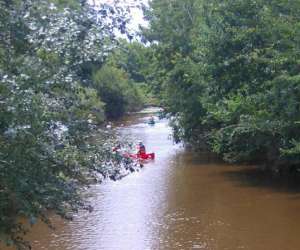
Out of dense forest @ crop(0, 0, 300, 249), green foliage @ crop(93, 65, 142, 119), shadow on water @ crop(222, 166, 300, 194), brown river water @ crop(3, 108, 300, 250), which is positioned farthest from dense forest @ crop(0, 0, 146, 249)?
green foliage @ crop(93, 65, 142, 119)

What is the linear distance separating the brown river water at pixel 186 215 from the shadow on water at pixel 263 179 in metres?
0.04

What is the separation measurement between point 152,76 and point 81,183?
91.5 feet

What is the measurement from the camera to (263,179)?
22.2 meters

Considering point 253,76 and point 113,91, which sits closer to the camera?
point 253,76

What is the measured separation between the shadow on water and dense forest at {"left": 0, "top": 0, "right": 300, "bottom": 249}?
0.54 metres

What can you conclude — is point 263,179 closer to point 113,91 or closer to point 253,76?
point 253,76

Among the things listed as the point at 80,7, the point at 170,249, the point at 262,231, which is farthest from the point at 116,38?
the point at 262,231

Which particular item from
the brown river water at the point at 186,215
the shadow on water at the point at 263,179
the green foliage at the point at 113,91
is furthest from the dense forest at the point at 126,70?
the green foliage at the point at 113,91

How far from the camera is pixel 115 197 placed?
1942cm

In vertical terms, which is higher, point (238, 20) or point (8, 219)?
point (238, 20)

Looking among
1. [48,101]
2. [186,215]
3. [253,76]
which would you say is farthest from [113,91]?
[48,101]

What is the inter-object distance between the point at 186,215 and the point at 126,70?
4960 mm

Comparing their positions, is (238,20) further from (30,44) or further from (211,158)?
(30,44)

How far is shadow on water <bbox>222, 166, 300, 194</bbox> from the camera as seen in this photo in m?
20.6
